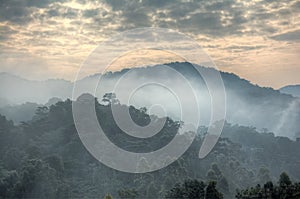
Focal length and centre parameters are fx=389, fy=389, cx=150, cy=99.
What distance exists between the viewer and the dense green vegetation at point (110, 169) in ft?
127

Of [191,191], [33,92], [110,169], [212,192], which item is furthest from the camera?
[33,92]

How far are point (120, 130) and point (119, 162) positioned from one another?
12433 mm

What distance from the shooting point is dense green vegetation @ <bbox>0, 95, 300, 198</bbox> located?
3862cm

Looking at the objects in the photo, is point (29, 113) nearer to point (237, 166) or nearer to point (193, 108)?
point (237, 166)

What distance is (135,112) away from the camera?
67.2m

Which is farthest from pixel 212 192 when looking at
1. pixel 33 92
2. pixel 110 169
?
pixel 33 92

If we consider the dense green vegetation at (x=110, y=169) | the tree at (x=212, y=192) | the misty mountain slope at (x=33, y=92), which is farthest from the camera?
the misty mountain slope at (x=33, y=92)

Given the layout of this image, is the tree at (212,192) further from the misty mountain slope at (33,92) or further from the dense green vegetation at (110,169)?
the misty mountain slope at (33,92)

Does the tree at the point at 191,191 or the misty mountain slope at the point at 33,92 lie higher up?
the misty mountain slope at the point at 33,92

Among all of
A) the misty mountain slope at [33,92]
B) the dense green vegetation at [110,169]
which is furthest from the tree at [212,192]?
the misty mountain slope at [33,92]

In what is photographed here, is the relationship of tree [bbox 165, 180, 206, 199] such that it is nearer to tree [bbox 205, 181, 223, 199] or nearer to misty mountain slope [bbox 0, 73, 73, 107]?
tree [bbox 205, 181, 223, 199]

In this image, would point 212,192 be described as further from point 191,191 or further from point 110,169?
point 110,169

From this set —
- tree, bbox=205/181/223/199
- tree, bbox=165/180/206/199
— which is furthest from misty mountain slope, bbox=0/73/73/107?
tree, bbox=205/181/223/199

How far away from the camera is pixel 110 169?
4712cm
